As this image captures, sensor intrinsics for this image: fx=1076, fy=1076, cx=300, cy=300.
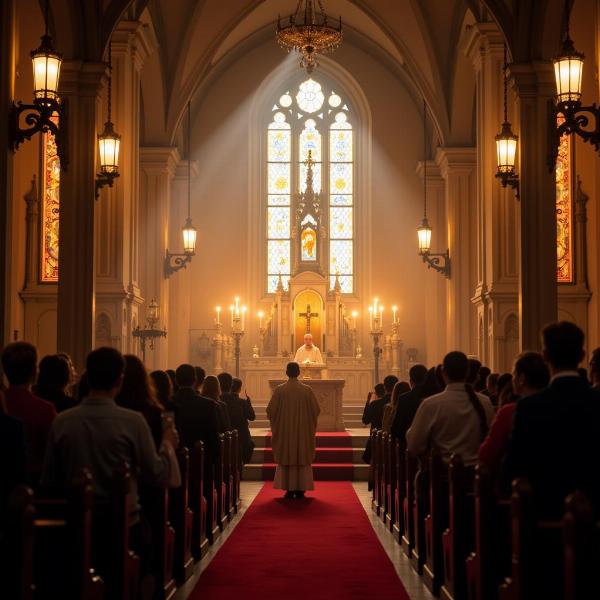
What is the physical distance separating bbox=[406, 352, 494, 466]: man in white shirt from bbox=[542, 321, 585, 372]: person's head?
92.6 inches

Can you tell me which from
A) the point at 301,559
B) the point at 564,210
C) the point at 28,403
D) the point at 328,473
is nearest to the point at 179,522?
the point at 301,559

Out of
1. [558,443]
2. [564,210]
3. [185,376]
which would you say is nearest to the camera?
[558,443]

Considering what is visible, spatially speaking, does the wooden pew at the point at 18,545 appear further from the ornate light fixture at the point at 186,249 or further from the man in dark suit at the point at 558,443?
the ornate light fixture at the point at 186,249

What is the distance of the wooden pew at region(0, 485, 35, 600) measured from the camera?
414 cm

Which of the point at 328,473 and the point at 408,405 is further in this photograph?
the point at 328,473

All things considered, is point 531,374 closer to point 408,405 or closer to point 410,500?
point 410,500

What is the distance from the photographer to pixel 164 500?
7000mm

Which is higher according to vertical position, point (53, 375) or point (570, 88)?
point (570, 88)

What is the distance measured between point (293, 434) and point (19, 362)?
8934mm

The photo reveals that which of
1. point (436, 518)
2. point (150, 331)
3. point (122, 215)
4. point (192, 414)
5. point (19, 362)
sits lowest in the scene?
point (436, 518)

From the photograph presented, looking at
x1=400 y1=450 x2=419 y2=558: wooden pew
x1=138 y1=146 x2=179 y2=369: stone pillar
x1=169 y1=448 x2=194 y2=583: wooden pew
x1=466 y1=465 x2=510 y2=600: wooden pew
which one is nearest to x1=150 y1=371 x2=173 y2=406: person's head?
x1=169 y1=448 x2=194 y2=583: wooden pew

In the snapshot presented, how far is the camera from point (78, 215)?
1318cm

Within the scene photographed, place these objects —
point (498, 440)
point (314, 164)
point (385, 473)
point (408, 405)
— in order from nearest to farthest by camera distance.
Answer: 1. point (498, 440)
2. point (408, 405)
3. point (385, 473)
4. point (314, 164)

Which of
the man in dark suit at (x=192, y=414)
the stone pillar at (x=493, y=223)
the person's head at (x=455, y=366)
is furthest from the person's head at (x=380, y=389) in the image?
the person's head at (x=455, y=366)
